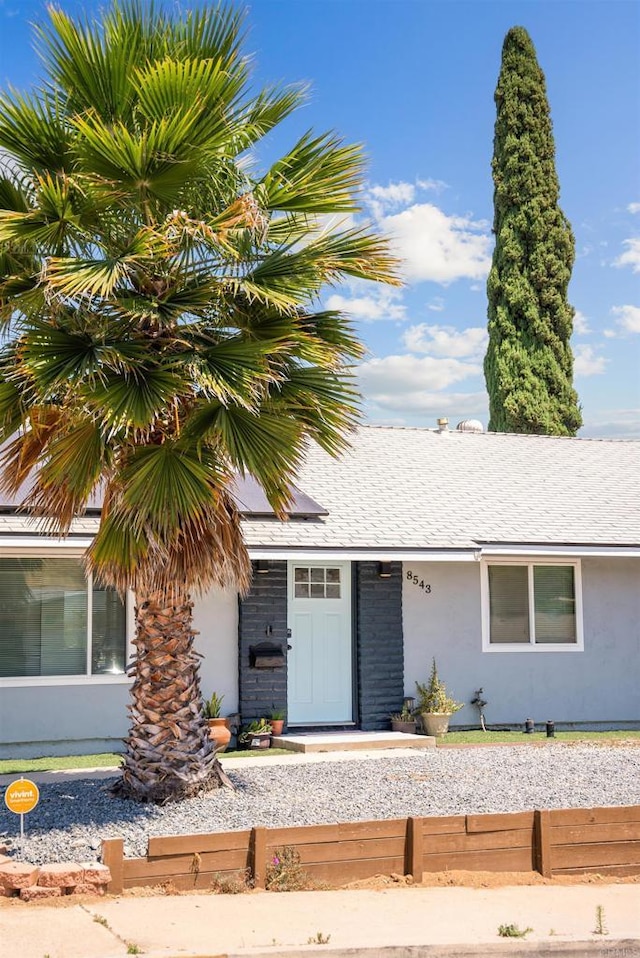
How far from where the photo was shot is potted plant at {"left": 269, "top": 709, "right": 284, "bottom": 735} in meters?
13.5

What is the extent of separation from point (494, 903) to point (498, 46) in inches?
1124

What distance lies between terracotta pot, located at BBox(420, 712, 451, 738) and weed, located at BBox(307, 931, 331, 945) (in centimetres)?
800

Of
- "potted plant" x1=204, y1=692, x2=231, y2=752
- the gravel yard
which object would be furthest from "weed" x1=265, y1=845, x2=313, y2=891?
"potted plant" x1=204, y1=692, x2=231, y2=752

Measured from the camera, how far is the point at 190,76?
26.6 ft

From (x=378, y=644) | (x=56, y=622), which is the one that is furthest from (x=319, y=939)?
(x=378, y=644)

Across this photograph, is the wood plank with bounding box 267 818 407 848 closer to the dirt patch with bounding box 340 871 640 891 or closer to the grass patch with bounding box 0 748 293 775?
the dirt patch with bounding box 340 871 640 891

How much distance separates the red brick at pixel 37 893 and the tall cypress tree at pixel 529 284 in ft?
76.0

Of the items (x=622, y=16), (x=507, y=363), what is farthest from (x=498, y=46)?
(x=622, y=16)

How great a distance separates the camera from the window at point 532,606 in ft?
50.9

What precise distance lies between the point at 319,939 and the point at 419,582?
29.6 feet

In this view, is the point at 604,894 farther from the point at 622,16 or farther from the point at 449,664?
the point at 622,16

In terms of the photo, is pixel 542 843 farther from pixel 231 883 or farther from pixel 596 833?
pixel 231 883

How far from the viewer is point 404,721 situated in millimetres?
14188

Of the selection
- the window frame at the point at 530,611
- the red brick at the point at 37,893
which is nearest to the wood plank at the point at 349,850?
the red brick at the point at 37,893
